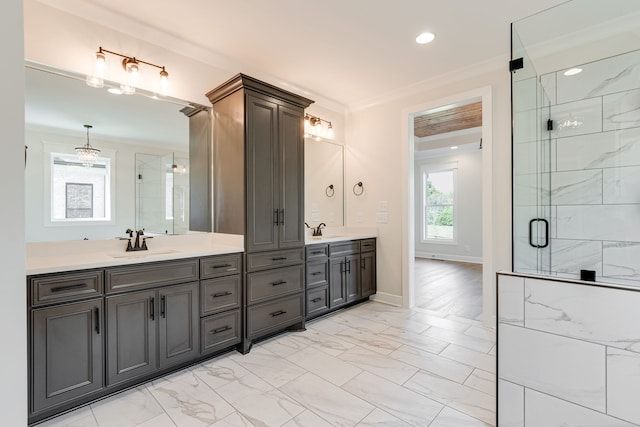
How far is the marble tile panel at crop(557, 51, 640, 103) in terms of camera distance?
6.78 feet

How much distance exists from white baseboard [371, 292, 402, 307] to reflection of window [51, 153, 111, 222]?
3253mm

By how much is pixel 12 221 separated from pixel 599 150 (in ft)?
11.4

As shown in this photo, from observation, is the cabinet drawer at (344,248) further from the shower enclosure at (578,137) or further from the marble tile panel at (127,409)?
the marble tile panel at (127,409)

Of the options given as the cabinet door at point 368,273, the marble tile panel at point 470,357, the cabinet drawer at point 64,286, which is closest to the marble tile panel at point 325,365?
Result: the marble tile panel at point 470,357

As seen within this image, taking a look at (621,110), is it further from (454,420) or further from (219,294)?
(219,294)

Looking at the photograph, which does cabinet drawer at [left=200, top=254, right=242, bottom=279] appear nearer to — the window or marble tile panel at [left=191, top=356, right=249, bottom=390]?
marble tile panel at [left=191, top=356, right=249, bottom=390]

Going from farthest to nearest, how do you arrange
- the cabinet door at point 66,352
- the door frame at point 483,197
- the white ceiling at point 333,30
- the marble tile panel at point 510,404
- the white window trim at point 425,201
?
1. the white window trim at point 425,201
2. the door frame at point 483,197
3. the white ceiling at point 333,30
4. the cabinet door at point 66,352
5. the marble tile panel at point 510,404

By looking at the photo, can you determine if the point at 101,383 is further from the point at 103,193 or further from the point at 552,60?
the point at 552,60

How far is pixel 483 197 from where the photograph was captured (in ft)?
10.4

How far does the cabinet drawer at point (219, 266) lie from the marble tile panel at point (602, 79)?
2990 mm

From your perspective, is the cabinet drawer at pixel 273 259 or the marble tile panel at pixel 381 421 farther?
the cabinet drawer at pixel 273 259

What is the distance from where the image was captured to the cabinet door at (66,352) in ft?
5.25

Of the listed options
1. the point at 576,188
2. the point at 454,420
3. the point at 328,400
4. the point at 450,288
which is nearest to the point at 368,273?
the point at 450,288

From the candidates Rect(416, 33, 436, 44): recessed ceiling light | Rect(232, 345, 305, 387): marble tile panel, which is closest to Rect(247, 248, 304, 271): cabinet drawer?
Rect(232, 345, 305, 387): marble tile panel
